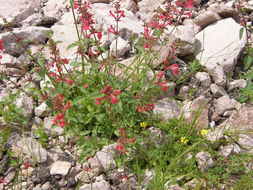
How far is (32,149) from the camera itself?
3.65 meters

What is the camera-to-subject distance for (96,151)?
142 inches

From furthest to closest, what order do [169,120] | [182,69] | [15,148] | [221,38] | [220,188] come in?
[221,38]
[182,69]
[169,120]
[15,148]
[220,188]

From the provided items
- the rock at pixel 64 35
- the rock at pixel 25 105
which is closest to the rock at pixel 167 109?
the rock at pixel 25 105

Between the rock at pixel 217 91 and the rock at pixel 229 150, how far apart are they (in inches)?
44.8

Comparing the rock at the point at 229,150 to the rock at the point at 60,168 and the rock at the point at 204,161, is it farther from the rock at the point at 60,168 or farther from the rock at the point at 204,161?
the rock at the point at 60,168

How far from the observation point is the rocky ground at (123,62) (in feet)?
11.5

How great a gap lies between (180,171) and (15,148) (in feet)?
7.78

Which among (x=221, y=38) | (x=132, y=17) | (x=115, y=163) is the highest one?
(x=132, y=17)

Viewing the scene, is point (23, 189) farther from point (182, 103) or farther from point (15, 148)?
point (182, 103)

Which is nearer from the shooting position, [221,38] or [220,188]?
[220,188]

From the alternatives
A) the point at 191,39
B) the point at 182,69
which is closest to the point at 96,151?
the point at 182,69

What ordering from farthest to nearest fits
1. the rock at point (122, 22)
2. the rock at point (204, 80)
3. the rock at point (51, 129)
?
the rock at point (122, 22)
the rock at point (204, 80)
the rock at point (51, 129)

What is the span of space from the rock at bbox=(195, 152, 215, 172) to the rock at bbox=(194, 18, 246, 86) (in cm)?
184

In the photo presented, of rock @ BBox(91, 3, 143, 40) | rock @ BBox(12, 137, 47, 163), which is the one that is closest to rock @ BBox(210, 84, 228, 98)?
rock @ BBox(91, 3, 143, 40)
